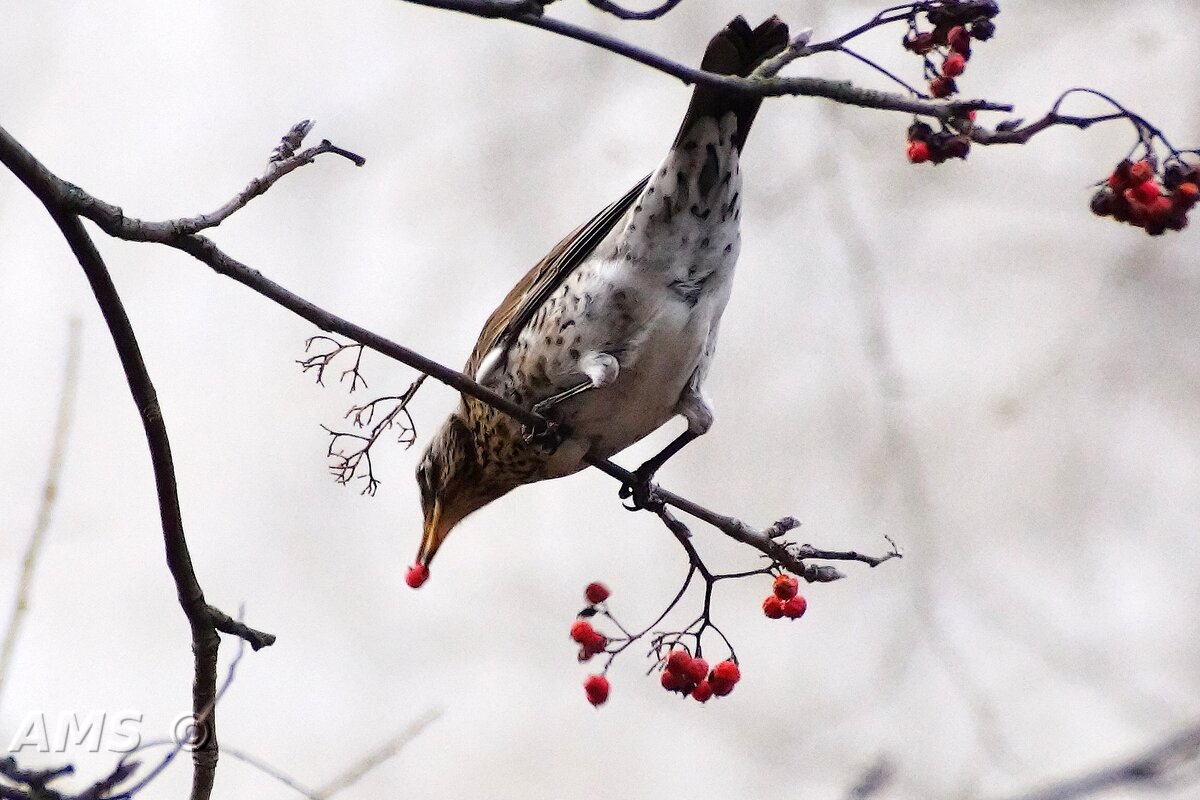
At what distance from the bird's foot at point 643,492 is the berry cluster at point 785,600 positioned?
227 millimetres

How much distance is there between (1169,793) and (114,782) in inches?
35.0

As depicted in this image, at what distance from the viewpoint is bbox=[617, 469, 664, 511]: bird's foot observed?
76.1 inches

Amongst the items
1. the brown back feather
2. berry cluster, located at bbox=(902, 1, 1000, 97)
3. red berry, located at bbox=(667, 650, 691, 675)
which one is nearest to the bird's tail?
the brown back feather

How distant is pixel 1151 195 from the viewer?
4.45 feet

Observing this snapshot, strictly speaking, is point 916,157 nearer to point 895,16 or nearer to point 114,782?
point 895,16

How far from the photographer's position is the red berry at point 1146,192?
1354 mm

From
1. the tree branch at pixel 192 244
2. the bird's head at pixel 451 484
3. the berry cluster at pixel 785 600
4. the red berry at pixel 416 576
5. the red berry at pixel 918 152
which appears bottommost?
the berry cluster at pixel 785 600

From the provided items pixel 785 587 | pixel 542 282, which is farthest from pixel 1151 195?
pixel 542 282

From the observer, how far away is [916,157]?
1.46 m

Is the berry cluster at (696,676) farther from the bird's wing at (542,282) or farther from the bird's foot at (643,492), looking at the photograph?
the bird's wing at (542,282)

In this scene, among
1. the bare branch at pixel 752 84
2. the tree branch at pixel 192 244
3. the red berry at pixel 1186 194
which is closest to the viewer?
the bare branch at pixel 752 84

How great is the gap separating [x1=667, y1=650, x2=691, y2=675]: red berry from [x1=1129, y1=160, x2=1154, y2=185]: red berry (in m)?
0.88

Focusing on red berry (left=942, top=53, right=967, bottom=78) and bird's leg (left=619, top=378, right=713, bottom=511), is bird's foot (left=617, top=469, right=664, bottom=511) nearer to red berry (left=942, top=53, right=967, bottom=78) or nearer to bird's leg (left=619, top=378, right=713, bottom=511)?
bird's leg (left=619, top=378, right=713, bottom=511)

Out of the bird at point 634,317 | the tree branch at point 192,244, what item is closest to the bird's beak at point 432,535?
the bird at point 634,317
